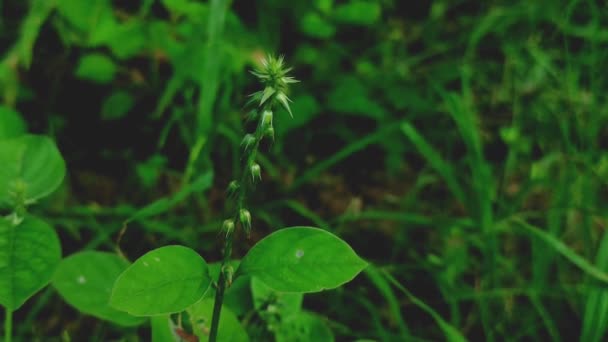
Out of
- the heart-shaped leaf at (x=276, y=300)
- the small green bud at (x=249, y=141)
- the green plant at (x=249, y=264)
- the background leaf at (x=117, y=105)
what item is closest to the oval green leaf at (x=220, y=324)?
the green plant at (x=249, y=264)

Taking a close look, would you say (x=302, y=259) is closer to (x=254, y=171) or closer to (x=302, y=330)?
(x=254, y=171)

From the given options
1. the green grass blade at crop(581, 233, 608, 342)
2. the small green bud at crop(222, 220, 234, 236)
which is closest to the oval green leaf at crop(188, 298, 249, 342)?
the small green bud at crop(222, 220, 234, 236)

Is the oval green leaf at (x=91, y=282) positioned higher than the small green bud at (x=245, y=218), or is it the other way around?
the small green bud at (x=245, y=218)

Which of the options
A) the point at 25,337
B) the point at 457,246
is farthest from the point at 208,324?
the point at 457,246

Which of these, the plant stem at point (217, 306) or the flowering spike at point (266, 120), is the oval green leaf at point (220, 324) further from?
the flowering spike at point (266, 120)

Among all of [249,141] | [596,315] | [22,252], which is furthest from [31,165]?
[596,315]

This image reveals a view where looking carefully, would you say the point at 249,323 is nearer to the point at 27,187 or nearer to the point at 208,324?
the point at 208,324
